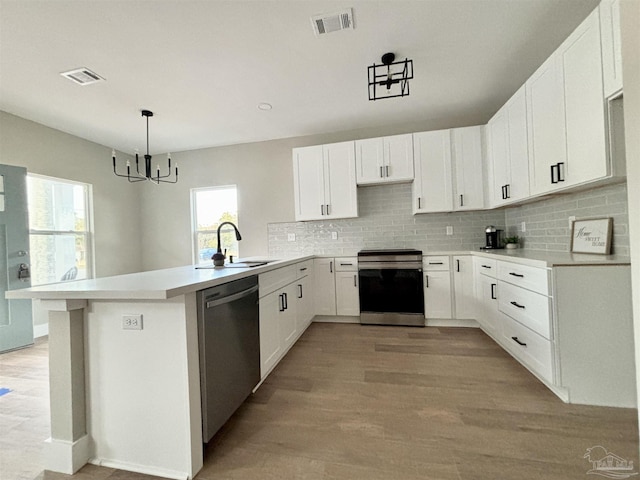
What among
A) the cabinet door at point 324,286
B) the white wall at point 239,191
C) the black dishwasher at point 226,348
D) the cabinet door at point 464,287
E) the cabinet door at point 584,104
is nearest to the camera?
the black dishwasher at point 226,348

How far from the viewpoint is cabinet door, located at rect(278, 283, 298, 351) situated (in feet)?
8.23

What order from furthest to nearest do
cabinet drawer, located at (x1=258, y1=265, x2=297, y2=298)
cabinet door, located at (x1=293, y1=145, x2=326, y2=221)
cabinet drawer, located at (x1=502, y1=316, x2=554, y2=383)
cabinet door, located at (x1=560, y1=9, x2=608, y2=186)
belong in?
cabinet door, located at (x1=293, y1=145, x2=326, y2=221) → cabinet drawer, located at (x1=258, y1=265, x2=297, y2=298) → cabinet drawer, located at (x1=502, y1=316, x2=554, y2=383) → cabinet door, located at (x1=560, y1=9, x2=608, y2=186)

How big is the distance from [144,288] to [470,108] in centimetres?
395

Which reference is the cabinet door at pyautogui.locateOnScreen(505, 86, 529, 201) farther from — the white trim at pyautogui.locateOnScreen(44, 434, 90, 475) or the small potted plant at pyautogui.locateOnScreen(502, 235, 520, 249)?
the white trim at pyautogui.locateOnScreen(44, 434, 90, 475)

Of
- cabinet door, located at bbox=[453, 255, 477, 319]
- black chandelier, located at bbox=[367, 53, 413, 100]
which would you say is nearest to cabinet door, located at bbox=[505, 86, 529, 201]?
cabinet door, located at bbox=[453, 255, 477, 319]

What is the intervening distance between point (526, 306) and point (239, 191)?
3914 mm

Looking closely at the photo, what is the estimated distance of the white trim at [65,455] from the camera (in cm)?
134

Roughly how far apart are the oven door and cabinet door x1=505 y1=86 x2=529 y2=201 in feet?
4.28

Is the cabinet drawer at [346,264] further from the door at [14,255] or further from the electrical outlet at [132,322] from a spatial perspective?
the door at [14,255]

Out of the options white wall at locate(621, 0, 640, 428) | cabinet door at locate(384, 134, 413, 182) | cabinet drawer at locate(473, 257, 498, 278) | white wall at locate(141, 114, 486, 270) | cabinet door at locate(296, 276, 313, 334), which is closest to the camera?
white wall at locate(621, 0, 640, 428)

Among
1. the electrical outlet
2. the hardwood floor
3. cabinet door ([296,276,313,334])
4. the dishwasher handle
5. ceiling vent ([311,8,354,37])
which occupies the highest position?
ceiling vent ([311,8,354,37])

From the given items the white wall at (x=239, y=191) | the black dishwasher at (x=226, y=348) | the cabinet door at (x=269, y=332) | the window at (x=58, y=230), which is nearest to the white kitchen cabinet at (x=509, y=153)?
the white wall at (x=239, y=191)

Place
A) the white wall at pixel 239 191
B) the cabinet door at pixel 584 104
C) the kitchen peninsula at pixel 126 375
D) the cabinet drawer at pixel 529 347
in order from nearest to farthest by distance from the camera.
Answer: the kitchen peninsula at pixel 126 375, the cabinet door at pixel 584 104, the cabinet drawer at pixel 529 347, the white wall at pixel 239 191

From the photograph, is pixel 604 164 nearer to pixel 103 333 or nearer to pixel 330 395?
pixel 330 395
